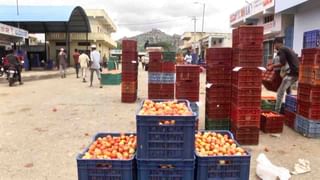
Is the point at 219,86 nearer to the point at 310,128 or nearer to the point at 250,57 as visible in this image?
the point at 250,57

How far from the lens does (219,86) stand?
7508 millimetres

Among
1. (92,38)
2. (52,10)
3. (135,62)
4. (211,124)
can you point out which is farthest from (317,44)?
(92,38)

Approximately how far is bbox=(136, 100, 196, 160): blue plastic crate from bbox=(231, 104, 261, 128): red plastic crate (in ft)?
11.0

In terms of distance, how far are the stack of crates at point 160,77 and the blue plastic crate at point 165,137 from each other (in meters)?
7.32

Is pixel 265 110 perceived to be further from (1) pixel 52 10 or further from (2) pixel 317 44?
(1) pixel 52 10

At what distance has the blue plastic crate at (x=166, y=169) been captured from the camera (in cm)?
366

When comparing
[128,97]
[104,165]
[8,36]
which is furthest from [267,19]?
[104,165]

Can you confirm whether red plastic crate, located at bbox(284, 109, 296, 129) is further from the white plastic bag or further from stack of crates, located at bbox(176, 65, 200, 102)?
the white plastic bag

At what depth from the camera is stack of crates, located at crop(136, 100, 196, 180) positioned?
3648 millimetres

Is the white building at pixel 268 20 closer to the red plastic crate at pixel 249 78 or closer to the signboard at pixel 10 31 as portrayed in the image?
the signboard at pixel 10 31

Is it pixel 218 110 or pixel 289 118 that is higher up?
pixel 218 110

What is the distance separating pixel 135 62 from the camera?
1238 cm

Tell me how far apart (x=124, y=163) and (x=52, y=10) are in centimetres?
3327

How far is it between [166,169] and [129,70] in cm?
877
